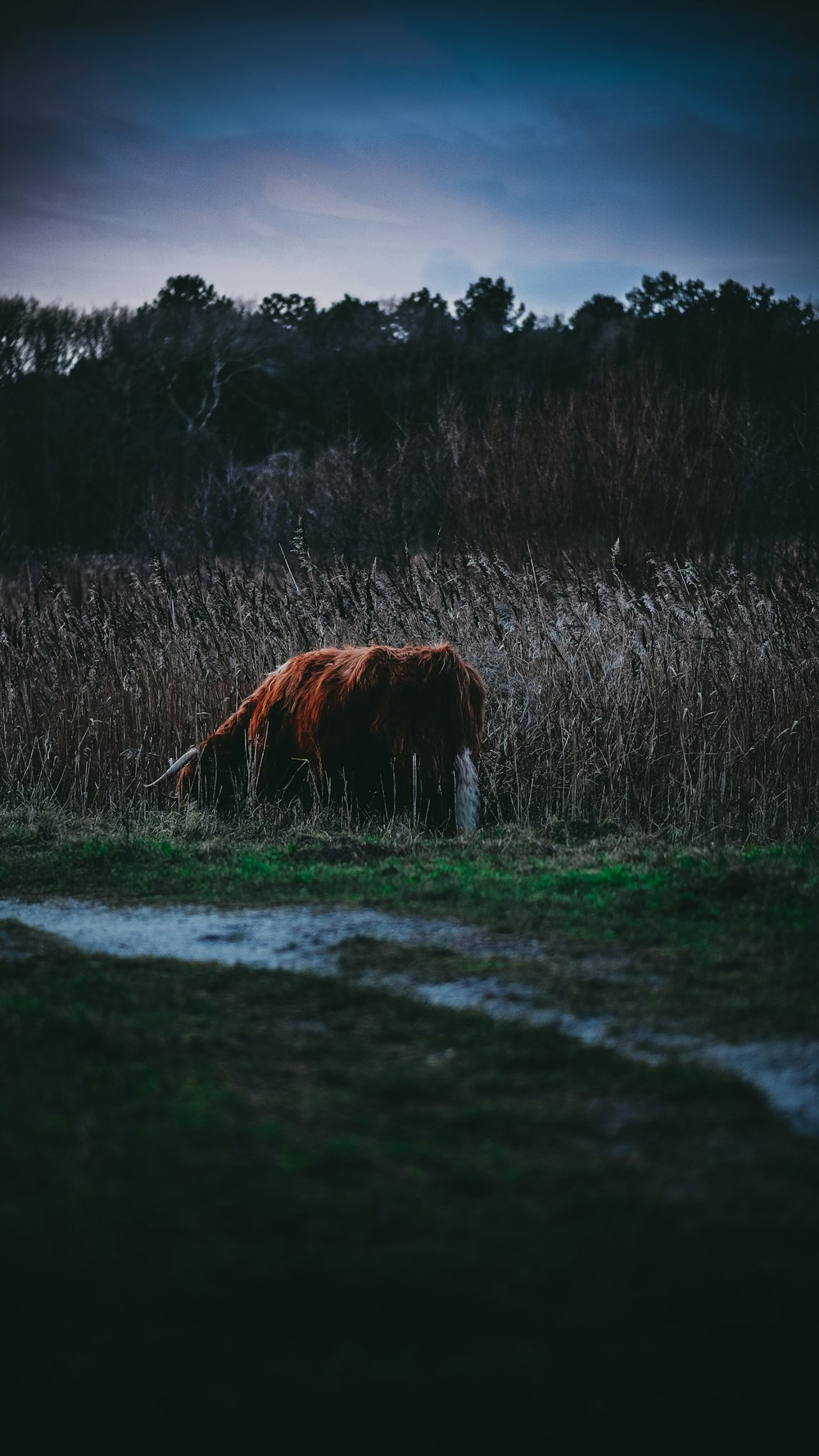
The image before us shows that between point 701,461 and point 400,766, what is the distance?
14.0 meters

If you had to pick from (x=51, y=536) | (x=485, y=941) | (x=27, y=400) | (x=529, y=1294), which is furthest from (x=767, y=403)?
(x=529, y=1294)

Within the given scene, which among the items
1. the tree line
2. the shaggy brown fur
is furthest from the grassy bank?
the tree line

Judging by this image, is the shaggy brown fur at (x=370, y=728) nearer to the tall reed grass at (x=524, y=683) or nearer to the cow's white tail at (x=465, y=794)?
the cow's white tail at (x=465, y=794)

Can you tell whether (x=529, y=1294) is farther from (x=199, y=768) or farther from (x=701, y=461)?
(x=701, y=461)

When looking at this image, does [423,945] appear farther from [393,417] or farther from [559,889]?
[393,417]

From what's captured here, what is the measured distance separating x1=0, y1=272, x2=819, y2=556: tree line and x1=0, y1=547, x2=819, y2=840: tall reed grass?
32.6 ft

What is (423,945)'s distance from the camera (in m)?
3.43

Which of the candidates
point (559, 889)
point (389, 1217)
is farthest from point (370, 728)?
point (389, 1217)

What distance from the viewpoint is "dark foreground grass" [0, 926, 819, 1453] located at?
1413 millimetres

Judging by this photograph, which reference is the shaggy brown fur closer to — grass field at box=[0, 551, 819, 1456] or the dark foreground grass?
grass field at box=[0, 551, 819, 1456]

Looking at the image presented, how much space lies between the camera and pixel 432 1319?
61.2 inches

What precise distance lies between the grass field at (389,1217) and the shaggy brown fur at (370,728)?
2.31 metres

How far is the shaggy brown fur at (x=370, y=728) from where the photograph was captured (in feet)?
17.6

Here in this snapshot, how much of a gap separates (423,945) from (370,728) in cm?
A: 218
